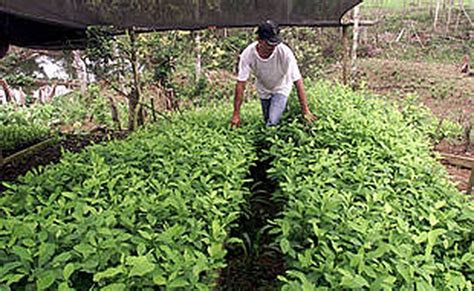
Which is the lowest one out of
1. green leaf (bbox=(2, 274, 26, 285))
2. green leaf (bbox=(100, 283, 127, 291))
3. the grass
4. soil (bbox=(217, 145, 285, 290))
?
soil (bbox=(217, 145, 285, 290))

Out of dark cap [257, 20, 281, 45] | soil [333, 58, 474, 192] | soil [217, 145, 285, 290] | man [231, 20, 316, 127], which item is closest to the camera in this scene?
soil [217, 145, 285, 290]

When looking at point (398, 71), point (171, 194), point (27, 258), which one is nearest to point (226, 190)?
point (171, 194)

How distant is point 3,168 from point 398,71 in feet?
38.8

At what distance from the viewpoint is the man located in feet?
13.5

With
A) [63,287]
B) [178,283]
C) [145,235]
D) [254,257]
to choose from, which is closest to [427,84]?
[254,257]

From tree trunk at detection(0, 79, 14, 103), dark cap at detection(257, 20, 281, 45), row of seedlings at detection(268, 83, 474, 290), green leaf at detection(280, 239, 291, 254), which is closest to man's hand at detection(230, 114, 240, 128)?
dark cap at detection(257, 20, 281, 45)

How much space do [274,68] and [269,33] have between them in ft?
1.68

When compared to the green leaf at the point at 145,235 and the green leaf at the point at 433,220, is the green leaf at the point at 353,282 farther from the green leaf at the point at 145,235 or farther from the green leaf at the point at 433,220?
the green leaf at the point at 145,235

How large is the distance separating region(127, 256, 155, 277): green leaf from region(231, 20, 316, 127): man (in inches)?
102

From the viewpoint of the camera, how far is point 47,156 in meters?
5.89

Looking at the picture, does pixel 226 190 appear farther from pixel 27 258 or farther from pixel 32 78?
pixel 32 78

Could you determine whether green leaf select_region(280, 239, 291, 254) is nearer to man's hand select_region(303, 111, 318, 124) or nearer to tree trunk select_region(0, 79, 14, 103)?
man's hand select_region(303, 111, 318, 124)

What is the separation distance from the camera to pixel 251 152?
3408 mm

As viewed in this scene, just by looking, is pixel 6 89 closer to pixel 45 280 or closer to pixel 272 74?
pixel 272 74
